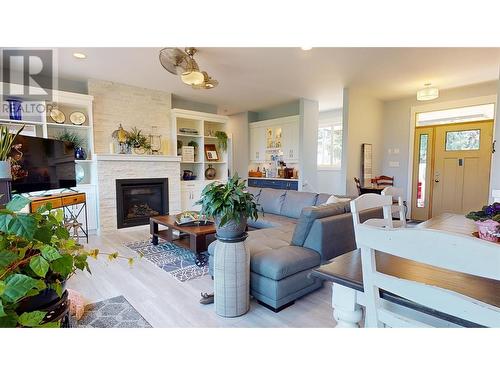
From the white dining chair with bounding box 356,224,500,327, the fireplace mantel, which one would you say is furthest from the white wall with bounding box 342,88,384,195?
the white dining chair with bounding box 356,224,500,327

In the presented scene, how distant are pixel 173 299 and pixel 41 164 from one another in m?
2.65

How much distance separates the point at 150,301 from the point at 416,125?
592 centimetres

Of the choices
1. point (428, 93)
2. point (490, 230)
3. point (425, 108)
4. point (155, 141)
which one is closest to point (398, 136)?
point (425, 108)

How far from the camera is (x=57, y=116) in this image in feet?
14.0

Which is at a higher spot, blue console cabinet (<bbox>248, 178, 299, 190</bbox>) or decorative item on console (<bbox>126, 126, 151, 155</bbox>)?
decorative item on console (<bbox>126, 126, 151, 155</bbox>)

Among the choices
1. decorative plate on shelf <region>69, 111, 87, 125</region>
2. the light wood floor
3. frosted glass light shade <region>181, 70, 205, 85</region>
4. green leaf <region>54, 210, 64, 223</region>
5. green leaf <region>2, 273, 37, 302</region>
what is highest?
frosted glass light shade <region>181, 70, 205, 85</region>

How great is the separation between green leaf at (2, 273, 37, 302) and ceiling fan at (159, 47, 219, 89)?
Answer: 9.69 ft

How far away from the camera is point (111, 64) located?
378 centimetres

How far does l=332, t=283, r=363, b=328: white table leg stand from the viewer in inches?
38.4

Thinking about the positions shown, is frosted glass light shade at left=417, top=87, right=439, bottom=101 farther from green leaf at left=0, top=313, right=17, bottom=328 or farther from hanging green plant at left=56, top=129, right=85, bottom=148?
hanging green plant at left=56, top=129, right=85, bottom=148

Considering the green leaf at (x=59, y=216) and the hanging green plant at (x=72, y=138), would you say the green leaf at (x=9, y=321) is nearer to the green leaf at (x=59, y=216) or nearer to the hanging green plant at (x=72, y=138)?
the green leaf at (x=59, y=216)

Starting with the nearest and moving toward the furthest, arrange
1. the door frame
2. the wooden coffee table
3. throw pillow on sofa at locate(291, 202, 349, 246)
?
1. throw pillow on sofa at locate(291, 202, 349, 246)
2. the wooden coffee table
3. the door frame

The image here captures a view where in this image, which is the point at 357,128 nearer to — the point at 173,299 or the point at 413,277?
the point at 173,299
